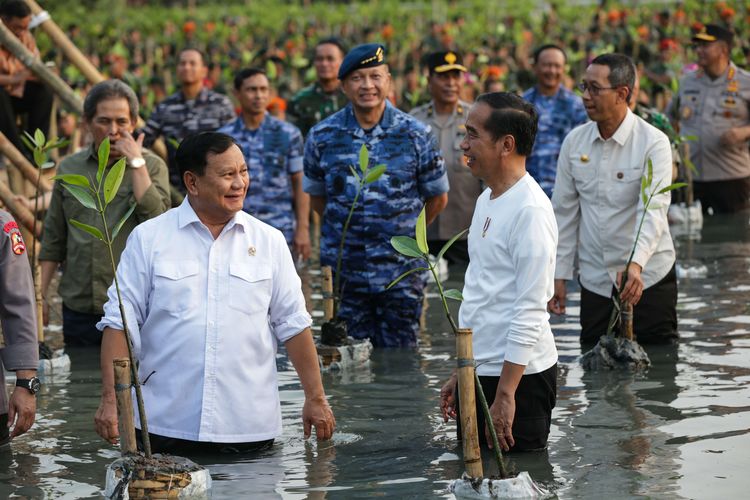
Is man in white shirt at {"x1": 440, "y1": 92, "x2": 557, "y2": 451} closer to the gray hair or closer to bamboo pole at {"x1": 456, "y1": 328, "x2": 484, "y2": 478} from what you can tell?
bamboo pole at {"x1": 456, "y1": 328, "x2": 484, "y2": 478}

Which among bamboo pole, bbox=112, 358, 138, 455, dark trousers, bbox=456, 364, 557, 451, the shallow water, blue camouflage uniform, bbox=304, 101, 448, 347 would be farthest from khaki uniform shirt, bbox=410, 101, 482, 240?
bamboo pole, bbox=112, 358, 138, 455

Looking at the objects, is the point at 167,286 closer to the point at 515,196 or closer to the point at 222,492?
the point at 222,492

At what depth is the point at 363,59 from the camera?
8125 mm

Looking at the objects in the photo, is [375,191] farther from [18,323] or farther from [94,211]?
[18,323]

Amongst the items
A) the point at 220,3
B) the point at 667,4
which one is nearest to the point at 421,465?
the point at 667,4

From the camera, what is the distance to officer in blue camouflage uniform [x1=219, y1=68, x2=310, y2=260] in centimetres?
1052

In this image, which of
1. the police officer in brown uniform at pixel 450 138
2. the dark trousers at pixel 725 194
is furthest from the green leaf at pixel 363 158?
the dark trousers at pixel 725 194

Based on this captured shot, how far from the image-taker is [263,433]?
5.98m

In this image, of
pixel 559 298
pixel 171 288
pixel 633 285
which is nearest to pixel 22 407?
pixel 171 288

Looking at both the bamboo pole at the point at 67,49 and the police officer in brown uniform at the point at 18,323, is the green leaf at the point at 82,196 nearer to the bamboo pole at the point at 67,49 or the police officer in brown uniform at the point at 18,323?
the police officer in brown uniform at the point at 18,323

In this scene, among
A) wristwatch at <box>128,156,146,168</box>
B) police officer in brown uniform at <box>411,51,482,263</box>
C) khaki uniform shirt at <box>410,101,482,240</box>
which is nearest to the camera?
wristwatch at <box>128,156,146,168</box>

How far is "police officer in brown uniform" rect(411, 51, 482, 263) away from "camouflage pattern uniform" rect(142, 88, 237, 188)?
70.0 inches

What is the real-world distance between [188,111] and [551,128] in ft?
10.7

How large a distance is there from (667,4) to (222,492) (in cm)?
2584
